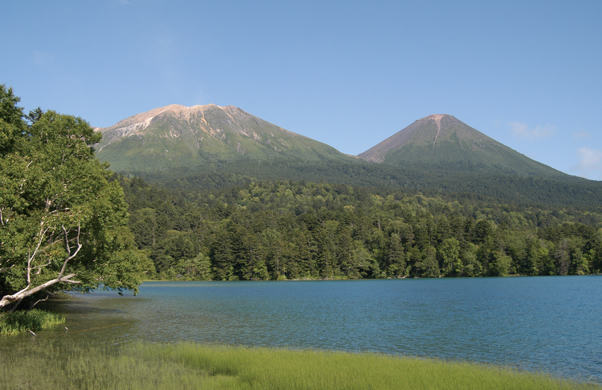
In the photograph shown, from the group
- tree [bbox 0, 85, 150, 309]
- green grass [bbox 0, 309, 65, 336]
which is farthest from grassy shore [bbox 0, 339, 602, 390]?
green grass [bbox 0, 309, 65, 336]

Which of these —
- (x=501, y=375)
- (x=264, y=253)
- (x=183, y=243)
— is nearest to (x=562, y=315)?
(x=501, y=375)

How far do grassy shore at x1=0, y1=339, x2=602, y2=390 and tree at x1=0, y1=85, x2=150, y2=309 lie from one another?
224 inches

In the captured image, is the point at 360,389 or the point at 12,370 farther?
the point at 12,370

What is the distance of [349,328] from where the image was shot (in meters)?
36.0

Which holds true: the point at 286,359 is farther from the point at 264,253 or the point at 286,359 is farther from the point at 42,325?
the point at 264,253

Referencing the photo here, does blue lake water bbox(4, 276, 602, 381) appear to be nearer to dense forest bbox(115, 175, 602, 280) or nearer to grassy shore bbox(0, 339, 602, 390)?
grassy shore bbox(0, 339, 602, 390)

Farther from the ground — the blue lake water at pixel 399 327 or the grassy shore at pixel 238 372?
the grassy shore at pixel 238 372

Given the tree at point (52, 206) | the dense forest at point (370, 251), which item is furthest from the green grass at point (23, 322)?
the dense forest at point (370, 251)

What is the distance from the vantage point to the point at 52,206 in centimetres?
2873

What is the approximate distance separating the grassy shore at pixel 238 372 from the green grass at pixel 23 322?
6.70m

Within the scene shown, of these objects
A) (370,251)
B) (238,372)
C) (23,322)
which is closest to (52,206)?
(23,322)

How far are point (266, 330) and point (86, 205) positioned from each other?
56.4 ft

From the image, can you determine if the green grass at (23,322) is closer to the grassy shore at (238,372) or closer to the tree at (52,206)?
the tree at (52,206)

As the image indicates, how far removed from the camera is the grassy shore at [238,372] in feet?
56.1
